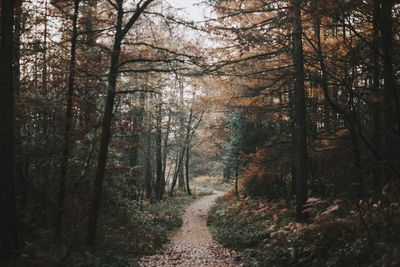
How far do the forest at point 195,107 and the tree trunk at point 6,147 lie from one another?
0.02 meters

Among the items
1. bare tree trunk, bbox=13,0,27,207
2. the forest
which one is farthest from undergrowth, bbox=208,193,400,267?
bare tree trunk, bbox=13,0,27,207

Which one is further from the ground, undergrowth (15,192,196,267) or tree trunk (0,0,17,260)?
tree trunk (0,0,17,260)

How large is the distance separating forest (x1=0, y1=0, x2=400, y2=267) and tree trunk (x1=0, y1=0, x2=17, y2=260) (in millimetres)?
20

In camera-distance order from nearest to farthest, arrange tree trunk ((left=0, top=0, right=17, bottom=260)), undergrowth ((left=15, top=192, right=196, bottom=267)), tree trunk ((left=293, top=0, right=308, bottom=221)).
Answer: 1. tree trunk ((left=0, top=0, right=17, bottom=260))
2. undergrowth ((left=15, top=192, right=196, bottom=267))
3. tree trunk ((left=293, top=0, right=308, bottom=221))

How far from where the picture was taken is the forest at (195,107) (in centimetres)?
736

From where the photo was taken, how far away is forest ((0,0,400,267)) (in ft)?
24.2

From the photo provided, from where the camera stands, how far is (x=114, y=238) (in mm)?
12281

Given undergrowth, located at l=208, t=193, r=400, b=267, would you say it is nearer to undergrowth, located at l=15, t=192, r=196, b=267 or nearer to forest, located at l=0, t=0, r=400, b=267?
forest, located at l=0, t=0, r=400, b=267

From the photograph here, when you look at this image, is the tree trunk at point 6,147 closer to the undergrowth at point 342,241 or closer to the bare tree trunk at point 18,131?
the bare tree trunk at point 18,131

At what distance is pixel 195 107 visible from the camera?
15.9 meters

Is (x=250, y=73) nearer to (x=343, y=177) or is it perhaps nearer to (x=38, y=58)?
(x=343, y=177)

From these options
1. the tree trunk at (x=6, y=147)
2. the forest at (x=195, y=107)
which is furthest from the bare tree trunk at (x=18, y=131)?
the tree trunk at (x=6, y=147)

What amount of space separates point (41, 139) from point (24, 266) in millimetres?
6046

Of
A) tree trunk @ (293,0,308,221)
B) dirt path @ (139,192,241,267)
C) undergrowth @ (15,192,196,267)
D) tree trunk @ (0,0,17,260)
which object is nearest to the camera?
tree trunk @ (0,0,17,260)
